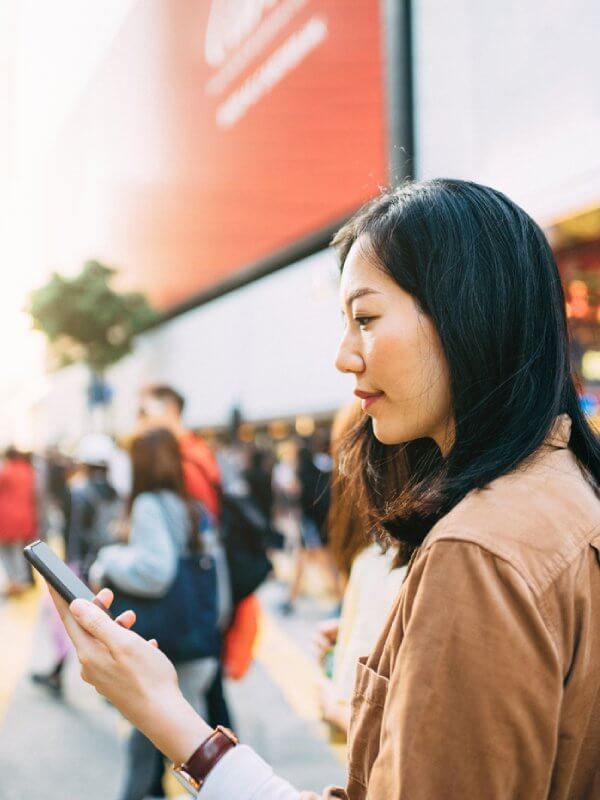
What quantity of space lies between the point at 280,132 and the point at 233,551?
35.8ft

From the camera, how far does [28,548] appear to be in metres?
1.34

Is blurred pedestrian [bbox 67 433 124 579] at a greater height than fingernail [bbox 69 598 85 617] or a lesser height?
lesser

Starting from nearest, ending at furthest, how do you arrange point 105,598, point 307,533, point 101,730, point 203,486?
point 105,598
point 203,486
point 101,730
point 307,533

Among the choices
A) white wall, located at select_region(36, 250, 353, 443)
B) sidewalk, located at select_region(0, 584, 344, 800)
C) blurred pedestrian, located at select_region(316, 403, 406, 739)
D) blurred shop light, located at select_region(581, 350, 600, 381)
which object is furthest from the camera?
white wall, located at select_region(36, 250, 353, 443)

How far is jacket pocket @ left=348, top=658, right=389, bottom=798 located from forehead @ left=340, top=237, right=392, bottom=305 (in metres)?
0.54

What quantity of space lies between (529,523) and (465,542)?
0.09 meters

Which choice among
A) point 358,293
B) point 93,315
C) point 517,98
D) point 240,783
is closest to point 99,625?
point 240,783

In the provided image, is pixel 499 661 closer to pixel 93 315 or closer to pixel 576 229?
pixel 576 229

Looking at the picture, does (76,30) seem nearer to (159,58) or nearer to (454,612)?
(159,58)

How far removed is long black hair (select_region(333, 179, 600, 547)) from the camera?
1.04m

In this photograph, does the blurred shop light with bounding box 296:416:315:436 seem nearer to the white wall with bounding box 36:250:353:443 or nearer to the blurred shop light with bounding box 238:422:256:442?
the white wall with bounding box 36:250:353:443

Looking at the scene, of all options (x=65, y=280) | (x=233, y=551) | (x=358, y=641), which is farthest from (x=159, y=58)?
(x=358, y=641)

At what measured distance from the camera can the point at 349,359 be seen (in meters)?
1.14

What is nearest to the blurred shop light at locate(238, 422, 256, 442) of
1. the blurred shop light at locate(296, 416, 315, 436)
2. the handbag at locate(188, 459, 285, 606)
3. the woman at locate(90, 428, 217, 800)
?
the blurred shop light at locate(296, 416, 315, 436)
